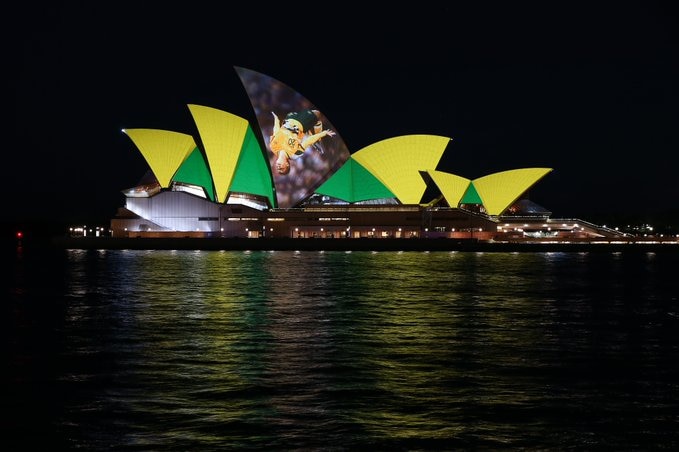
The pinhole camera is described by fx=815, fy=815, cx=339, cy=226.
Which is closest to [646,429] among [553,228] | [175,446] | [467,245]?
[175,446]

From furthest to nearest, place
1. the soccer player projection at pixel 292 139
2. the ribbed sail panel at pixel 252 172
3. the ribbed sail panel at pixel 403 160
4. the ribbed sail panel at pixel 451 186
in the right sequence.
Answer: the ribbed sail panel at pixel 451 186, the ribbed sail panel at pixel 403 160, the ribbed sail panel at pixel 252 172, the soccer player projection at pixel 292 139

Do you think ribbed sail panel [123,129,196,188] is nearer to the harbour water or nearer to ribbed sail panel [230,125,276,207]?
ribbed sail panel [230,125,276,207]

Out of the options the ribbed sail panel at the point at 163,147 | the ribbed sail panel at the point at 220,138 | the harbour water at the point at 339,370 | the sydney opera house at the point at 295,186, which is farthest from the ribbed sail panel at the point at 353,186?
the harbour water at the point at 339,370

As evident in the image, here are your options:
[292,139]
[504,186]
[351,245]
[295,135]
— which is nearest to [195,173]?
[292,139]

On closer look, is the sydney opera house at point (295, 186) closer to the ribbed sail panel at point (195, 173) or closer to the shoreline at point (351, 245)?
the ribbed sail panel at point (195, 173)

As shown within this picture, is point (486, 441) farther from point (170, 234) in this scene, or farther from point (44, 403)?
point (170, 234)

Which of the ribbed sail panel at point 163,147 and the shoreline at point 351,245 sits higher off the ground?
the ribbed sail panel at point 163,147
